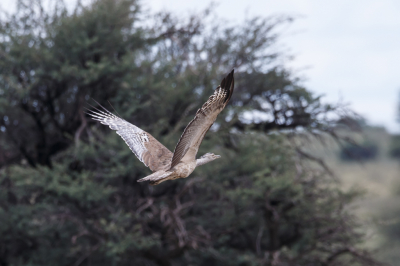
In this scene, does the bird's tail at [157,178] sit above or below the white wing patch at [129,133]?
below

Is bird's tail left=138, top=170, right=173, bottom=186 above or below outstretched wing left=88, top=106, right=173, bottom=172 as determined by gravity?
below

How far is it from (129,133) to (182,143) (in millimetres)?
1843

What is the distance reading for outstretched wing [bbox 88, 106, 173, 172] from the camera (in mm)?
5945

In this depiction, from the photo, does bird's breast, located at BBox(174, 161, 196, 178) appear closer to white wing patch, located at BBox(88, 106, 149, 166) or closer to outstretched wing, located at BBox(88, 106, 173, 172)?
outstretched wing, located at BBox(88, 106, 173, 172)

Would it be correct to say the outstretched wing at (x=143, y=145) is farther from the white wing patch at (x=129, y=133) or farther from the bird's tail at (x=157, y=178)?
the bird's tail at (x=157, y=178)

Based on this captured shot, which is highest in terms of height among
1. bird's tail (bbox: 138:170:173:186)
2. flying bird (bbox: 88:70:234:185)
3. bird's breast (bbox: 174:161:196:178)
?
flying bird (bbox: 88:70:234:185)

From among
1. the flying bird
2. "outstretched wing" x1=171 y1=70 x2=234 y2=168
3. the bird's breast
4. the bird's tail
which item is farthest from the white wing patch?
"outstretched wing" x1=171 y1=70 x2=234 y2=168

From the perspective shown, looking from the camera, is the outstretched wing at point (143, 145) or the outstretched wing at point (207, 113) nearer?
the outstretched wing at point (207, 113)

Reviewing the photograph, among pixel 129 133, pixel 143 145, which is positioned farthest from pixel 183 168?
pixel 129 133

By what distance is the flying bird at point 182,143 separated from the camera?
15.6 ft

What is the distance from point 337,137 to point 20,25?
9.67 m

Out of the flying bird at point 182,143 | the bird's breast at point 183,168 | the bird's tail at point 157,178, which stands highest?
the flying bird at point 182,143

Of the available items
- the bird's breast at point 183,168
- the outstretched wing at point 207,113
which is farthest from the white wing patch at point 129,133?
the outstretched wing at point 207,113

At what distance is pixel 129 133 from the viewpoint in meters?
6.62
